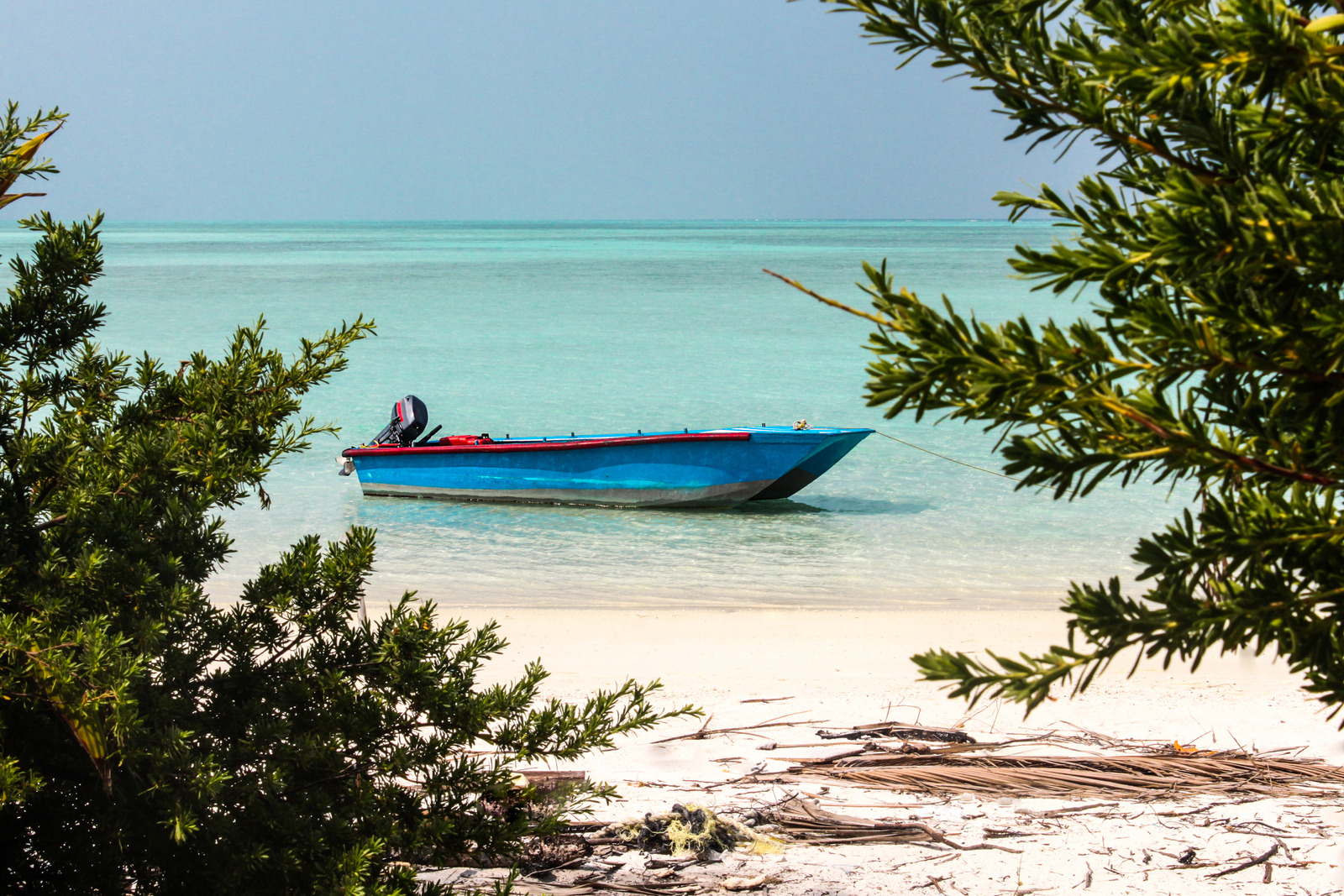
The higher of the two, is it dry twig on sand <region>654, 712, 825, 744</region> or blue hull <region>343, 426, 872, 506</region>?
blue hull <region>343, 426, 872, 506</region>

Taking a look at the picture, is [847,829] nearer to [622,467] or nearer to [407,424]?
[622,467]

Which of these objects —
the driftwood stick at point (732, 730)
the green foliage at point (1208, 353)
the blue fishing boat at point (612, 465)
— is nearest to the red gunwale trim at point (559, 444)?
the blue fishing boat at point (612, 465)

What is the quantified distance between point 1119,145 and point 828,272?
7405 cm

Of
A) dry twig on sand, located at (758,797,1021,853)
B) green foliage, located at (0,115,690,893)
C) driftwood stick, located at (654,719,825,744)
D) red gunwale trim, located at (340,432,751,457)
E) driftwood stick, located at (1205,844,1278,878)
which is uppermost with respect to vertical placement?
red gunwale trim, located at (340,432,751,457)

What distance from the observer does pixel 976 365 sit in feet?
4.44

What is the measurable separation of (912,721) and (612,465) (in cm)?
847

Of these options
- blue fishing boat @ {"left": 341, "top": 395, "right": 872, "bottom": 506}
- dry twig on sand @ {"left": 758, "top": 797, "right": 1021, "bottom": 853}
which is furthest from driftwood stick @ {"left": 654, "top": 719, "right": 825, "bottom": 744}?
blue fishing boat @ {"left": 341, "top": 395, "right": 872, "bottom": 506}

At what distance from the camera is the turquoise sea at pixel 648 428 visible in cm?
1162

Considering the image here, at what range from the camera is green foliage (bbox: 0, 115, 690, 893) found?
2.17 meters

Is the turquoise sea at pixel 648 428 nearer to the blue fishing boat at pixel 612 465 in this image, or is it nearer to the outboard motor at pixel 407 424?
the blue fishing boat at pixel 612 465

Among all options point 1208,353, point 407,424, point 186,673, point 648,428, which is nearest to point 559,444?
point 407,424

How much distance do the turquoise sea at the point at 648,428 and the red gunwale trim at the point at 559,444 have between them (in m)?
0.80

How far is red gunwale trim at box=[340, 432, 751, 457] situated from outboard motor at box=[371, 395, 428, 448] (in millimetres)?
261

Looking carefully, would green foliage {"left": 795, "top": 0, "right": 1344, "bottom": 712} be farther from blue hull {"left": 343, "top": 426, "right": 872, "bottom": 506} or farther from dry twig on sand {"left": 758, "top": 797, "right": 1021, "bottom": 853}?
blue hull {"left": 343, "top": 426, "right": 872, "bottom": 506}
